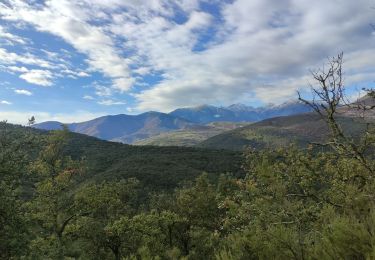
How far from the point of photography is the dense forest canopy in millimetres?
13594

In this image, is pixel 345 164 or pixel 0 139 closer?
pixel 0 139

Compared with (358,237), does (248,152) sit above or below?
above

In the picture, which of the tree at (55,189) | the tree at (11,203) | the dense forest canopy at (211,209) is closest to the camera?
the dense forest canopy at (211,209)

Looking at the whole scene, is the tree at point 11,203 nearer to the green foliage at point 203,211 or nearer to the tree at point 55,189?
the green foliage at point 203,211

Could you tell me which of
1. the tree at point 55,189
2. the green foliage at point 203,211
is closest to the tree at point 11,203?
the green foliage at point 203,211

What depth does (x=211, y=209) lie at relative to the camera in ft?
158

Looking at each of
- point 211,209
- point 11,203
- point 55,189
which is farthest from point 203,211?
point 11,203

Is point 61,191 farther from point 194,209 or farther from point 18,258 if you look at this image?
point 18,258

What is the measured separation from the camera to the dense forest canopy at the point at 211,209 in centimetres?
1359

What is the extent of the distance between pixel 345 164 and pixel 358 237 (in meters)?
13.1

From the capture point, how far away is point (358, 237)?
11898 millimetres

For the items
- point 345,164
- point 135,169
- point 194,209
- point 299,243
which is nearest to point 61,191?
point 194,209

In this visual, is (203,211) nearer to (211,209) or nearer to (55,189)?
→ (211,209)

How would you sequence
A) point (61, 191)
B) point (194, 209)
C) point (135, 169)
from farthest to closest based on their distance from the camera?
point (135, 169) < point (194, 209) < point (61, 191)
